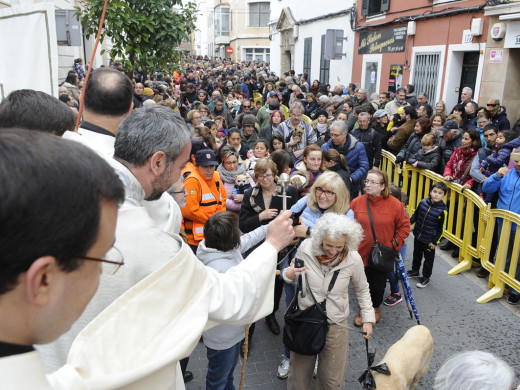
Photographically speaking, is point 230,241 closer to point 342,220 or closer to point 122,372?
point 342,220

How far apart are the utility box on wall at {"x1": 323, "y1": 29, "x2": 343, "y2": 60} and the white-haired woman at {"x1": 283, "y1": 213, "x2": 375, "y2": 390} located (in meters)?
15.9

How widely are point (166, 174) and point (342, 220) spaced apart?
178 cm

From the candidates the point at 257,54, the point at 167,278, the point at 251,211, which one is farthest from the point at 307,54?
the point at 257,54

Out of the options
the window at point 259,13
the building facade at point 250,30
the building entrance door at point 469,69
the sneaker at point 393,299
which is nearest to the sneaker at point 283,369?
the sneaker at point 393,299

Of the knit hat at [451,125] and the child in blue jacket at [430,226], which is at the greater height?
the knit hat at [451,125]

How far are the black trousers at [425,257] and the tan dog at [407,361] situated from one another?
2.08 metres

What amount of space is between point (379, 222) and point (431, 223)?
1.19m

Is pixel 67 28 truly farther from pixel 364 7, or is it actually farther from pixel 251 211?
pixel 364 7

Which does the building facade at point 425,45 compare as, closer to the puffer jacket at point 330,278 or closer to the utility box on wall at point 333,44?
the utility box on wall at point 333,44

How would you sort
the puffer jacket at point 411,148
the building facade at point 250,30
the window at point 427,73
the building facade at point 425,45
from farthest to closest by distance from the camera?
the building facade at point 250,30 < the window at point 427,73 < the building facade at point 425,45 < the puffer jacket at point 411,148

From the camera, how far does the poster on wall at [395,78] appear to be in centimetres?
1418

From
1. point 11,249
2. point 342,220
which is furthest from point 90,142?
point 342,220

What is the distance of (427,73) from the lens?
1284cm

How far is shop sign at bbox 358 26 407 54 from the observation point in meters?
14.3
